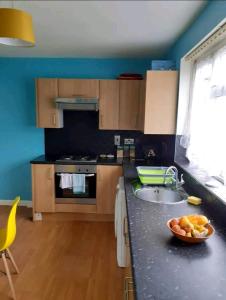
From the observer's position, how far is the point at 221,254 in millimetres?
1147

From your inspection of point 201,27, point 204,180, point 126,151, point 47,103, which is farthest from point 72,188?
point 201,27

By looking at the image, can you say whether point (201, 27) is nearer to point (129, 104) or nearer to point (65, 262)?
point (129, 104)

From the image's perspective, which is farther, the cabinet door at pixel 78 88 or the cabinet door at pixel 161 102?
the cabinet door at pixel 78 88

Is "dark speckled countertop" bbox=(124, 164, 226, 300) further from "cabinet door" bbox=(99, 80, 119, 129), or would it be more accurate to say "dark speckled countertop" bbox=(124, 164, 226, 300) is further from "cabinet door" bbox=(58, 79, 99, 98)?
"cabinet door" bbox=(58, 79, 99, 98)

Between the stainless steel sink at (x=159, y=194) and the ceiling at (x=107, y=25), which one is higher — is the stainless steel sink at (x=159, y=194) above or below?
below

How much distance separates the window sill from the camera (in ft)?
5.15

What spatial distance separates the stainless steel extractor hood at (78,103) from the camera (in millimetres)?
3088

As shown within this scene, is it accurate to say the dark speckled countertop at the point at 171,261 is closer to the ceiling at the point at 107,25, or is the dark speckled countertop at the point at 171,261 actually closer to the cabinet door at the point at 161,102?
the cabinet door at the point at 161,102

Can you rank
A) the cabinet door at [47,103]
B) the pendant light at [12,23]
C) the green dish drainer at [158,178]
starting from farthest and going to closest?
1. the cabinet door at [47,103]
2. the green dish drainer at [158,178]
3. the pendant light at [12,23]

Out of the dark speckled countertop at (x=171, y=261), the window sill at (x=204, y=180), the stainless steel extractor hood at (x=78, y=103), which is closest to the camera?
the dark speckled countertop at (x=171, y=261)

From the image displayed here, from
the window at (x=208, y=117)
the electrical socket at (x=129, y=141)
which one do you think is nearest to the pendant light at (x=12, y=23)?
the window at (x=208, y=117)

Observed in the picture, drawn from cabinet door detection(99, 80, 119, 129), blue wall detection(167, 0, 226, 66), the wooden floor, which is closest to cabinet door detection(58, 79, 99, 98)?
cabinet door detection(99, 80, 119, 129)

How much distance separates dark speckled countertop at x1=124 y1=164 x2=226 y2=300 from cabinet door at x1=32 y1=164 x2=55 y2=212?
6.07 feet

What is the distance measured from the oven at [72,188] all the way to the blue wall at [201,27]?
5.78ft
